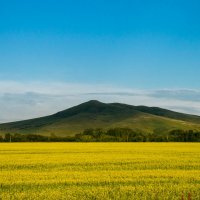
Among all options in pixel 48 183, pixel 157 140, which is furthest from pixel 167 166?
pixel 157 140

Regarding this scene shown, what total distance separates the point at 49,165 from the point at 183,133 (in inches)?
4120

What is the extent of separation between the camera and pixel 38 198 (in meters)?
16.1

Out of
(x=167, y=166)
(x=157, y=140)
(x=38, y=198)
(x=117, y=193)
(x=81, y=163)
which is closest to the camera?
(x=38, y=198)

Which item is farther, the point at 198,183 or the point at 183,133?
the point at 183,133

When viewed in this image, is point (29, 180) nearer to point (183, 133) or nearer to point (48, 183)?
point (48, 183)

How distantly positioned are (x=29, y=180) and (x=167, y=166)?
1262 centimetres

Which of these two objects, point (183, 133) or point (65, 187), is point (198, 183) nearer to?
point (65, 187)

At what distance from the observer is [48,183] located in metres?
20.8

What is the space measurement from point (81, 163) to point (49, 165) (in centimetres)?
268

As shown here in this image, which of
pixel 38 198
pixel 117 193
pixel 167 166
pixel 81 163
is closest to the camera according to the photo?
pixel 38 198

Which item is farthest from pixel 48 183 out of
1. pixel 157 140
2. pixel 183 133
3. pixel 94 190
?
pixel 183 133

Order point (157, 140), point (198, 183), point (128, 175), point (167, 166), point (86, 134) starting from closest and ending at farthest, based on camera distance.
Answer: point (198, 183) < point (128, 175) < point (167, 166) < point (157, 140) < point (86, 134)

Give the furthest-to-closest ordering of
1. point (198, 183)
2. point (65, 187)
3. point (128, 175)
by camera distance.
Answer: point (128, 175) < point (198, 183) < point (65, 187)

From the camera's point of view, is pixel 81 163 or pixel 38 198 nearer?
pixel 38 198
